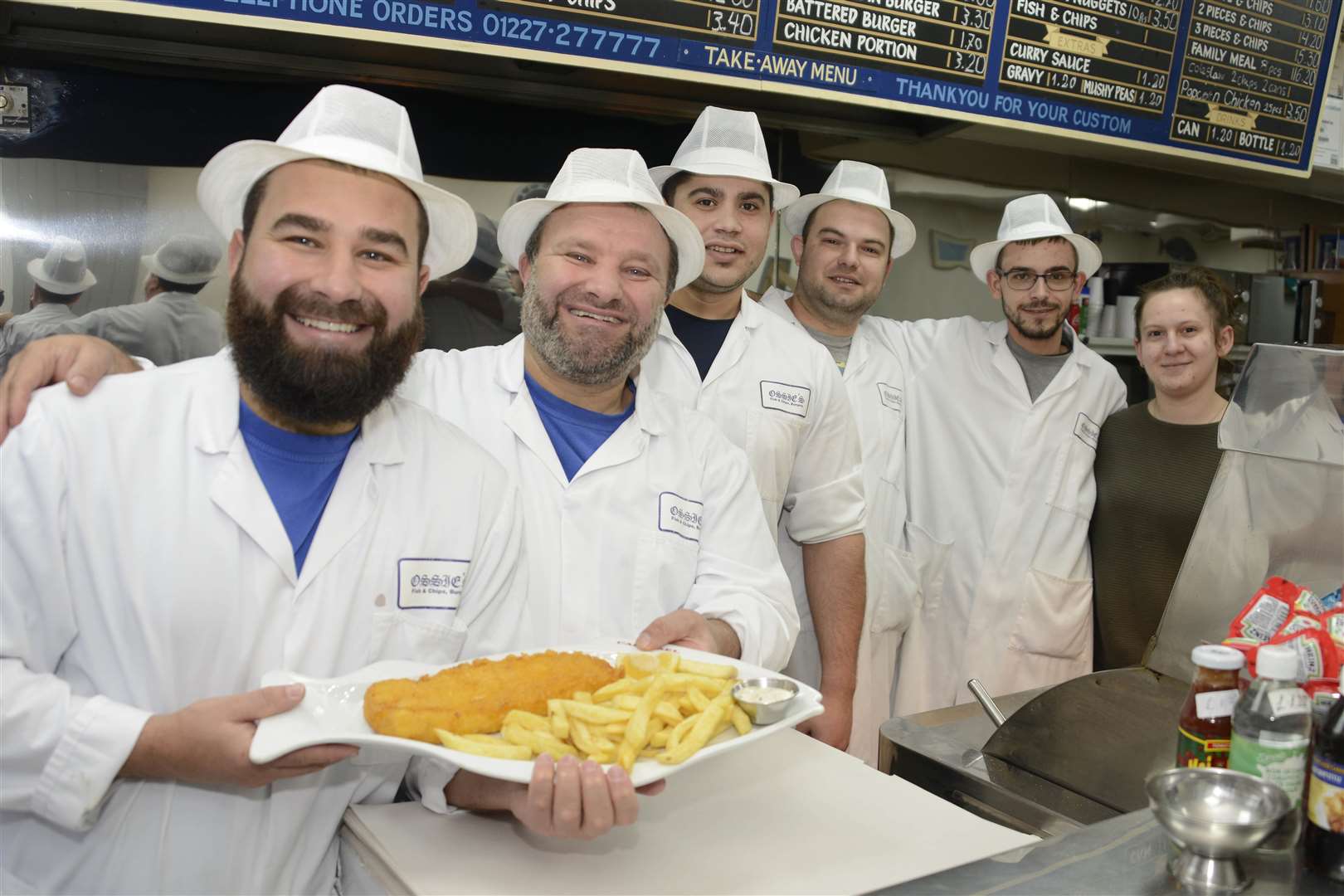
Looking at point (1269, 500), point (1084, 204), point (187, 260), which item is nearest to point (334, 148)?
point (187, 260)

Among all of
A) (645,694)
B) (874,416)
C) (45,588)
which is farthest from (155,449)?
(874,416)

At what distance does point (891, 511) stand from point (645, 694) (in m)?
1.67

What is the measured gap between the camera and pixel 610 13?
231 cm

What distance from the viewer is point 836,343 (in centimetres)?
276

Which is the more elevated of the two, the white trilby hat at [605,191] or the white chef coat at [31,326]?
the white trilby hat at [605,191]

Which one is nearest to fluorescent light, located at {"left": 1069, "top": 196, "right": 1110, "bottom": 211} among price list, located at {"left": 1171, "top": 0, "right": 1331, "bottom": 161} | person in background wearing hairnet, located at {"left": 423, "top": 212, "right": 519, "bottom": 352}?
price list, located at {"left": 1171, "top": 0, "right": 1331, "bottom": 161}

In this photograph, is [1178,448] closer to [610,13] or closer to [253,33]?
[610,13]

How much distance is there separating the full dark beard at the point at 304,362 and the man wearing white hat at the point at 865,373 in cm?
133

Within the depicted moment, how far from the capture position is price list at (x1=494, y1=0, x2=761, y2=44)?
2246 millimetres

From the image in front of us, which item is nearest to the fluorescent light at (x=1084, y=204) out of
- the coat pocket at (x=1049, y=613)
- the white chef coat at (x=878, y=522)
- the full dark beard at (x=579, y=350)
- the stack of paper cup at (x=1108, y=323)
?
the stack of paper cup at (x=1108, y=323)

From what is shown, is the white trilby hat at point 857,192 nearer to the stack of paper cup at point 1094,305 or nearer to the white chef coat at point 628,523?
the white chef coat at point 628,523

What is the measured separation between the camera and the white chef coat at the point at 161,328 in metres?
2.21

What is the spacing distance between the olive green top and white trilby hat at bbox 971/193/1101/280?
0.45 metres

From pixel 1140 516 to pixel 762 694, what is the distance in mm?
1761
